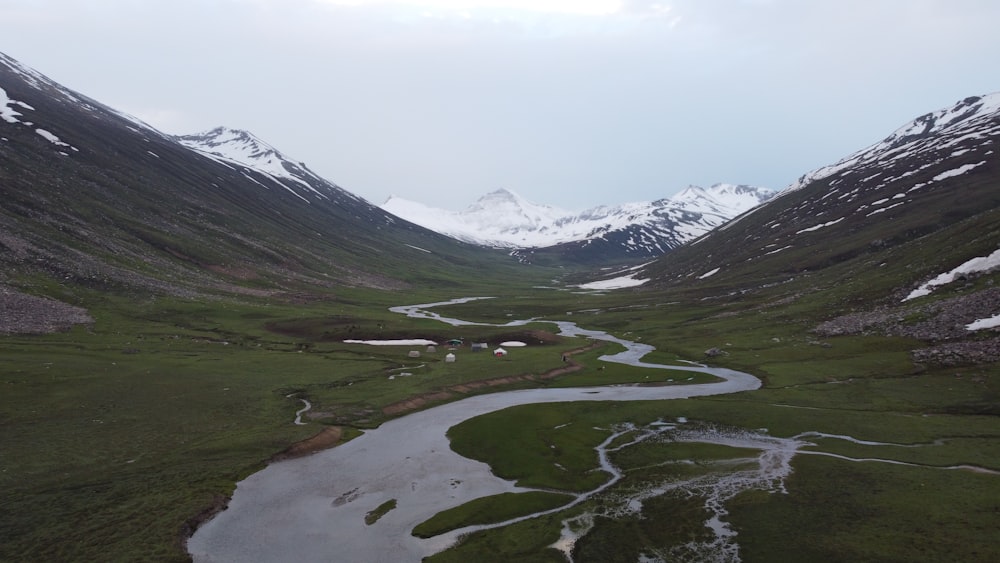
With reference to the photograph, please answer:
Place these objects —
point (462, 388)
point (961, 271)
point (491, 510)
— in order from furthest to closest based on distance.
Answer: point (961, 271) < point (462, 388) < point (491, 510)

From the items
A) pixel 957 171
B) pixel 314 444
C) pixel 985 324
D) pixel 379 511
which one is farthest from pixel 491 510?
pixel 957 171

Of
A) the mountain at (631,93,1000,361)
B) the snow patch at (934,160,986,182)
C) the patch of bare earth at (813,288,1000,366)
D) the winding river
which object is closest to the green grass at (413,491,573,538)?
the winding river

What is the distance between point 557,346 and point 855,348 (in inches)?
2057

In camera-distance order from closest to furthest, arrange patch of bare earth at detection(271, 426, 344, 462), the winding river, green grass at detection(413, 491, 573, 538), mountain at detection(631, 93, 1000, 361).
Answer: the winding river
green grass at detection(413, 491, 573, 538)
patch of bare earth at detection(271, 426, 344, 462)
mountain at detection(631, 93, 1000, 361)

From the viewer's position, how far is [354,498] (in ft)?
139

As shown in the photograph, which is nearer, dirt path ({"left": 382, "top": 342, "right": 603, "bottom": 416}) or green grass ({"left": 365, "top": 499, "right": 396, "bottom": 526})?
green grass ({"left": 365, "top": 499, "right": 396, "bottom": 526})

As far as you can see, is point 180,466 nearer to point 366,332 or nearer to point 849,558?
point 849,558

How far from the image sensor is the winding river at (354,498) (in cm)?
3466

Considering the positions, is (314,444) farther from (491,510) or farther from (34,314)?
(34,314)

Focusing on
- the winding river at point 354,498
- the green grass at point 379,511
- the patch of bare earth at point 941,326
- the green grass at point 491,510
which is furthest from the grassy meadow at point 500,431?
the patch of bare earth at point 941,326

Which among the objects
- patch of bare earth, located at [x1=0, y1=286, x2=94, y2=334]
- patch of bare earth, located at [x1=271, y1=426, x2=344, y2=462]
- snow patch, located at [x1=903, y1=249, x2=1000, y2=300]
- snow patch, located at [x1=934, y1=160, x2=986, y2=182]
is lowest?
patch of bare earth, located at [x1=0, y1=286, x2=94, y2=334]

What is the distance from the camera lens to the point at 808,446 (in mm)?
49719

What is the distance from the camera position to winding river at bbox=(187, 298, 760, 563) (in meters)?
34.7

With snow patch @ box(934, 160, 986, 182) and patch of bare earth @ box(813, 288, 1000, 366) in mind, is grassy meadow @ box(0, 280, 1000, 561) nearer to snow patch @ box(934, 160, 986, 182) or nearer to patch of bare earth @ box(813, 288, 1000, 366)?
patch of bare earth @ box(813, 288, 1000, 366)
